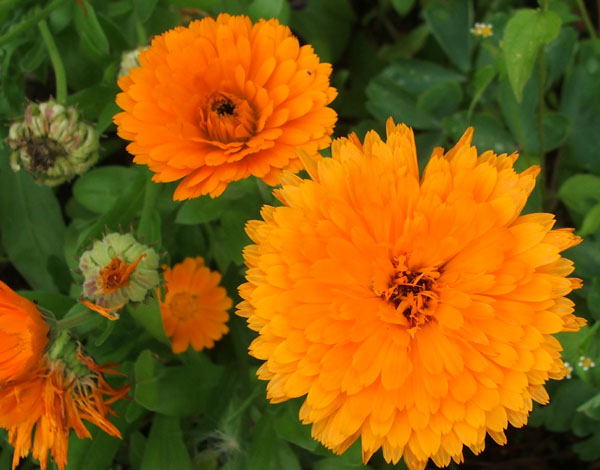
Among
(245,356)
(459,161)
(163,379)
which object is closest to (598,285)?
(459,161)

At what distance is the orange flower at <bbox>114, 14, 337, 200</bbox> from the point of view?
1.23 metres

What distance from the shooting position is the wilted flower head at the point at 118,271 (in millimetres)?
1251

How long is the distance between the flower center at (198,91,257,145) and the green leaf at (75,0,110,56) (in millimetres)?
471

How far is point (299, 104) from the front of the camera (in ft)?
4.13

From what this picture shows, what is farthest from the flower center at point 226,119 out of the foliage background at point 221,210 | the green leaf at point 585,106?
the green leaf at point 585,106

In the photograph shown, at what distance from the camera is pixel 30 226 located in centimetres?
187

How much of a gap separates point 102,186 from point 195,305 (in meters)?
0.42

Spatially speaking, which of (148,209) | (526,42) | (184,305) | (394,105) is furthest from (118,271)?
(394,105)

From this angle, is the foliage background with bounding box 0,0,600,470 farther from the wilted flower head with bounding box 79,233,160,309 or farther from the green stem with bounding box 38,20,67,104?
the wilted flower head with bounding box 79,233,160,309

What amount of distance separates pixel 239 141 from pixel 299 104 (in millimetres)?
161

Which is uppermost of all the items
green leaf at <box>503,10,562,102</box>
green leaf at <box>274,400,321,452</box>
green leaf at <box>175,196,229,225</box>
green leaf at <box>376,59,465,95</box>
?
green leaf at <box>503,10,562,102</box>

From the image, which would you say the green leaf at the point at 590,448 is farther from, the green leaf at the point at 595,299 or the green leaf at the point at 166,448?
the green leaf at the point at 166,448

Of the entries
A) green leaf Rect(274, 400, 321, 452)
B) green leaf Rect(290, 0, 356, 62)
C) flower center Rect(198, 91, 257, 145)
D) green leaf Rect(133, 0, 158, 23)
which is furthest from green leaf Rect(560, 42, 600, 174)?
green leaf Rect(133, 0, 158, 23)

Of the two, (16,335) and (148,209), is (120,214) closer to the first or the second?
(148,209)
